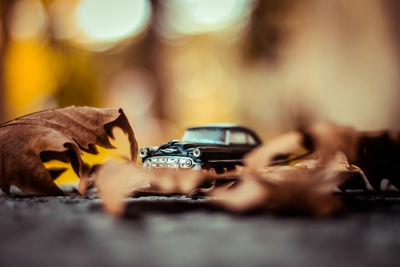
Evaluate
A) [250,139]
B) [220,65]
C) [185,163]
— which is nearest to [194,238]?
[185,163]

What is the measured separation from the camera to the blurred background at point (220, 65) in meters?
3.90

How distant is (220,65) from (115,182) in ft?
23.1

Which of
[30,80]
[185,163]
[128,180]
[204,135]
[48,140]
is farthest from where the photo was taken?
[30,80]

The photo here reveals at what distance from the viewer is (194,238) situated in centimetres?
41

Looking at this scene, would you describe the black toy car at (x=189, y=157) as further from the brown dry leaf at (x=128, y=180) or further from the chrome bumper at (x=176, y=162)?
the brown dry leaf at (x=128, y=180)

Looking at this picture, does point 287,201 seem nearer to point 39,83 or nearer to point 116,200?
point 116,200

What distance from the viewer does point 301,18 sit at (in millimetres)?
5445

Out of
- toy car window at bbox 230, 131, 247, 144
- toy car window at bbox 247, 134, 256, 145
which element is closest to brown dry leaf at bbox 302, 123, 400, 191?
toy car window at bbox 230, 131, 247, 144

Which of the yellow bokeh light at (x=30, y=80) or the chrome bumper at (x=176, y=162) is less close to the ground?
the yellow bokeh light at (x=30, y=80)

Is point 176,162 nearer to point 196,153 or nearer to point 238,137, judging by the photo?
point 196,153

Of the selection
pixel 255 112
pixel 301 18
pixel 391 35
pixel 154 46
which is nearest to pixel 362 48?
pixel 391 35

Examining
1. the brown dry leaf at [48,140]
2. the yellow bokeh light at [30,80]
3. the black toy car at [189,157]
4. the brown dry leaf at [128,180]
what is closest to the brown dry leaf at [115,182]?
the brown dry leaf at [128,180]

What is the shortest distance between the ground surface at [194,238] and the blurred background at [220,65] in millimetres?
2170

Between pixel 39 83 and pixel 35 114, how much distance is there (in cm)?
497
